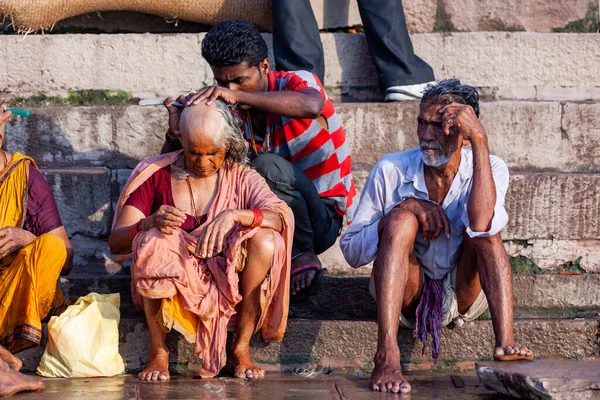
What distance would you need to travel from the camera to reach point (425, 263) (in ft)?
14.7

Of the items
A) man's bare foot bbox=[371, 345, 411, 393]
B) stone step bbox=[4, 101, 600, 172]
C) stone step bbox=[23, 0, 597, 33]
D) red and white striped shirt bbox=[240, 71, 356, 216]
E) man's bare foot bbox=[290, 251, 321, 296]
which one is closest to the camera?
man's bare foot bbox=[371, 345, 411, 393]

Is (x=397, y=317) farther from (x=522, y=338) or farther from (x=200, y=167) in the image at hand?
(x=200, y=167)

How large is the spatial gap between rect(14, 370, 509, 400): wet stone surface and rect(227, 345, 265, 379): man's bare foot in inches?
1.6

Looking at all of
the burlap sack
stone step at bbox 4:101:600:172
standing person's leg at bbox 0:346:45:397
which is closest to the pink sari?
standing person's leg at bbox 0:346:45:397

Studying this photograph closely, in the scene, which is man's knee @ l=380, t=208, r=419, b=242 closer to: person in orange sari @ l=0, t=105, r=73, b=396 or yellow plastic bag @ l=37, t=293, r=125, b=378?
yellow plastic bag @ l=37, t=293, r=125, b=378

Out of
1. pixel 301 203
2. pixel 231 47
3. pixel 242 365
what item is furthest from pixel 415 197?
pixel 231 47

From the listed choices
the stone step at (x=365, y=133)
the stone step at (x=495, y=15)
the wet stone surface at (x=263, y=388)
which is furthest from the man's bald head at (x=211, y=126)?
the stone step at (x=495, y=15)

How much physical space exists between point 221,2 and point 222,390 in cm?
319

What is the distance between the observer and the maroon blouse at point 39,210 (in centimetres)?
463

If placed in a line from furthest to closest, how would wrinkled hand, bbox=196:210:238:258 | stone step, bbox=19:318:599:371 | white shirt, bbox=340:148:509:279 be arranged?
stone step, bbox=19:318:599:371, white shirt, bbox=340:148:509:279, wrinkled hand, bbox=196:210:238:258

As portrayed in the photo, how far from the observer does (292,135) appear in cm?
521

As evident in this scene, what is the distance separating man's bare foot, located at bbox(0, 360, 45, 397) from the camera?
3.86 metres

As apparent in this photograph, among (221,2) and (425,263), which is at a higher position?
(221,2)

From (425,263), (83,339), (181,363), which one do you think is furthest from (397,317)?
(83,339)
